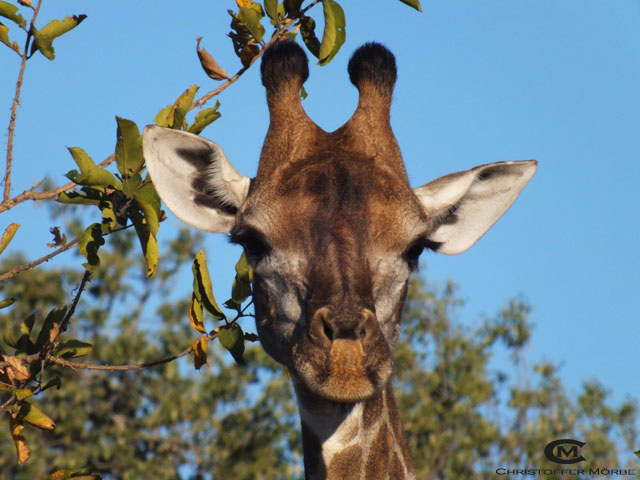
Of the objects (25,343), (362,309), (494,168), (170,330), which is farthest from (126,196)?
(170,330)

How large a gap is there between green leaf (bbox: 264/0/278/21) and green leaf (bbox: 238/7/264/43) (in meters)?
0.06

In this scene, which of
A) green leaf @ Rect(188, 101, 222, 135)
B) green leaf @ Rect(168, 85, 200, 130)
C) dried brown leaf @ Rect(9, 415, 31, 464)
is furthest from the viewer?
green leaf @ Rect(188, 101, 222, 135)

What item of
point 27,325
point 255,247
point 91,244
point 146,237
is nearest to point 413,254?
point 255,247

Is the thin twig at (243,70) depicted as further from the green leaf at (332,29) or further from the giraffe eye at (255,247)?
the giraffe eye at (255,247)

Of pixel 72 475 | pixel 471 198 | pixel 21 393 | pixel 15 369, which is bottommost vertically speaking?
pixel 72 475

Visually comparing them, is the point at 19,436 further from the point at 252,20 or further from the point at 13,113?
the point at 252,20

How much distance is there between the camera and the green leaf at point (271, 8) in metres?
5.57

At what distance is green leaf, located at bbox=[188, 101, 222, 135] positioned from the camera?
5.35 meters

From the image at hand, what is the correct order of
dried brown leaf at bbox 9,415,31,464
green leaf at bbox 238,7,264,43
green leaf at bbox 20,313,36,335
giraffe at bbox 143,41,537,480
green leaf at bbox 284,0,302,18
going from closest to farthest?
giraffe at bbox 143,41,537,480 → dried brown leaf at bbox 9,415,31,464 → green leaf at bbox 20,313,36,335 → green leaf at bbox 238,7,264,43 → green leaf at bbox 284,0,302,18

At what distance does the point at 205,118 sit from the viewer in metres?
5.39

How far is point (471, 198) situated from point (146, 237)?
2.04 meters

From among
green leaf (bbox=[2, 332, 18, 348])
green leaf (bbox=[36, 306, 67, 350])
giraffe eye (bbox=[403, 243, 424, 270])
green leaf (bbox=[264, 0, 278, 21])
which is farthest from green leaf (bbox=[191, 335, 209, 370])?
green leaf (bbox=[264, 0, 278, 21])

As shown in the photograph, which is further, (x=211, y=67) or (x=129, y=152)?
(x=211, y=67)

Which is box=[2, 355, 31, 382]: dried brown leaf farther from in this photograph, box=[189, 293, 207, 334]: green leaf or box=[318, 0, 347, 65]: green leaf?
box=[318, 0, 347, 65]: green leaf
